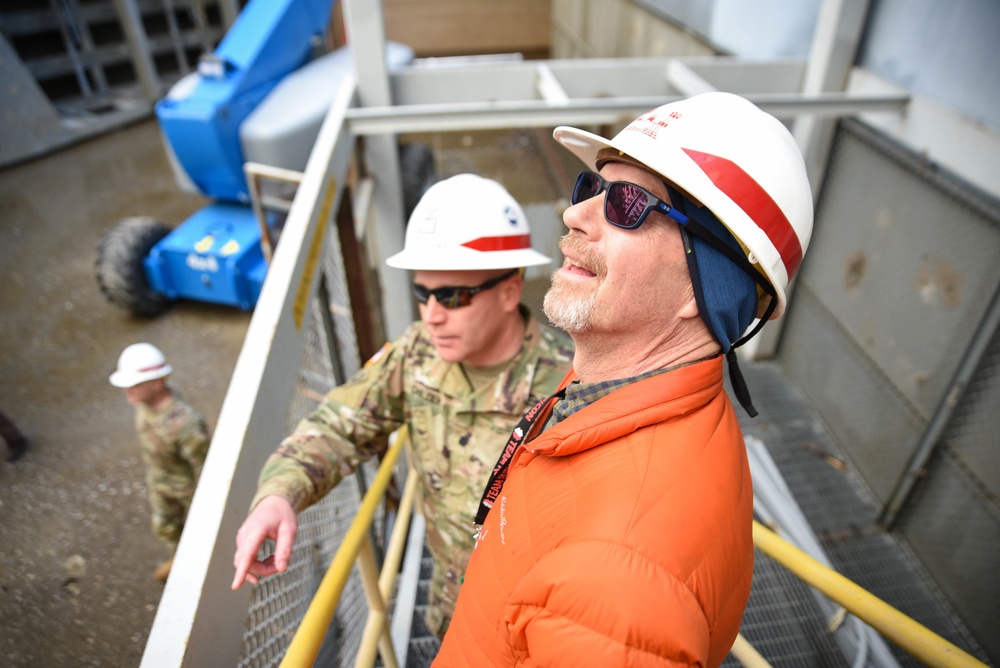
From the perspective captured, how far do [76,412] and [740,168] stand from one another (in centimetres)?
576

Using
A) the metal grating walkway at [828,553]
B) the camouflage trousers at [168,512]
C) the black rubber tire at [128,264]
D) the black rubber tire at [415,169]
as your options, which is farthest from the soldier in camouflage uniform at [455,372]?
the black rubber tire at [128,264]

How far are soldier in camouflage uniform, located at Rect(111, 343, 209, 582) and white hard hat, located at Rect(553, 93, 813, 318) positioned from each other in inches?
130

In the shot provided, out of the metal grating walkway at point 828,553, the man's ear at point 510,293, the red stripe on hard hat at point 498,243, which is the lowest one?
the metal grating walkway at point 828,553

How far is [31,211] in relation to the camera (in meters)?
7.97

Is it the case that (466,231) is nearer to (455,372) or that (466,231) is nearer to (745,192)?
(455,372)

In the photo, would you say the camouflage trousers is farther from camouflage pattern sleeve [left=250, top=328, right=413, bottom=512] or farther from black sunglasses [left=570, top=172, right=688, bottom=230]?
black sunglasses [left=570, top=172, right=688, bottom=230]

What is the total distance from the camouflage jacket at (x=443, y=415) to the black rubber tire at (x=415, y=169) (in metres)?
4.21

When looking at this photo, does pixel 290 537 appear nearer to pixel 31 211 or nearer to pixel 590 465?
pixel 590 465

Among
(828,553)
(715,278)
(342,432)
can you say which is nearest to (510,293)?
(342,432)

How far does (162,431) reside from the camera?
142 inches

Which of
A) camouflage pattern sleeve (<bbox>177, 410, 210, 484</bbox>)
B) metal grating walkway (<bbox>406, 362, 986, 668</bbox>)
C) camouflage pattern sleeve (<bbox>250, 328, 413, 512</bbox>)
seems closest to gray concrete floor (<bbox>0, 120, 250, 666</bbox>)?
camouflage pattern sleeve (<bbox>177, 410, 210, 484</bbox>)

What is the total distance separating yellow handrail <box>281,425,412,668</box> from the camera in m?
1.44

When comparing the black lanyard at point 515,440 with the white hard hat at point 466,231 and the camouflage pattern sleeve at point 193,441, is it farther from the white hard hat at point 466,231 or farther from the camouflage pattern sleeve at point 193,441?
the camouflage pattern sleeve at point 193,441

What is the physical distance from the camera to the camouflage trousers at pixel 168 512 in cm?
374
